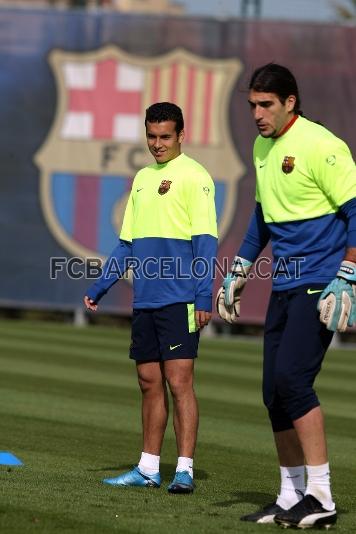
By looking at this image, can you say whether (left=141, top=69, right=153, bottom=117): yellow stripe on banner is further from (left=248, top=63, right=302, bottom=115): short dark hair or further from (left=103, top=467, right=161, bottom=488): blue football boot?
(left=248, top=63, right=302, bottom=115): short dark hair

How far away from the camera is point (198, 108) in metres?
21.9

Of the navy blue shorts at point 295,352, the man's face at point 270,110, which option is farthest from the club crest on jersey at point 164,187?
the navy blue shorts at point 295,352

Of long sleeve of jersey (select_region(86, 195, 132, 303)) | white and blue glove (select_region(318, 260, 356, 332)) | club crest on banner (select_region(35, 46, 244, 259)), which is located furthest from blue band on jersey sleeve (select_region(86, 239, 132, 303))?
club crest on banner (select_region(35, 46, 244, 259))

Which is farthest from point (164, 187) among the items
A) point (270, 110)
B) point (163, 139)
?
point (270, 110)

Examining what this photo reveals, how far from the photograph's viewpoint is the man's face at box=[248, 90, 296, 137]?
22.6 ft

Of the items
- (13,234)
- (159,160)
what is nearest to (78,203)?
(13,234)

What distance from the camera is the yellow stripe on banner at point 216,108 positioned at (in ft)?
71.5

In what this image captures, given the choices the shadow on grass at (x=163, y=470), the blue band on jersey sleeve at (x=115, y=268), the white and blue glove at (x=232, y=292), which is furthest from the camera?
the shadow on grass at (x=163, y=470)

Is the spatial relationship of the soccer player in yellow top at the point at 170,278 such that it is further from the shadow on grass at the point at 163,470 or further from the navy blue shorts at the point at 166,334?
the shadow on grass at the point at 163,470

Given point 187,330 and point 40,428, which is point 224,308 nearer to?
point 187,330

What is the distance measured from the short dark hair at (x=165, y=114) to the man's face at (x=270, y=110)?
1288 millimetres

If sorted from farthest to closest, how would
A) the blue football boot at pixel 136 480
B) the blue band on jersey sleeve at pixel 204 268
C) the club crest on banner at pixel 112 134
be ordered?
1. the club crest on banner at pixel 112 134
2. the blue football boot at pixel 136 480
3. the blue band on jersey sleeve at pixel 204 268

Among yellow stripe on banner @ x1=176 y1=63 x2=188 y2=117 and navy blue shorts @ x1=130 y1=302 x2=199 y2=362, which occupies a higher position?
yellow stripe on banner @ x1=176 y1=63 x2=188 y2=117

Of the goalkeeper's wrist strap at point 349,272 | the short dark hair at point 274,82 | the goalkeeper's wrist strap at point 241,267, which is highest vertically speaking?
the short dark hair at point 274,82
